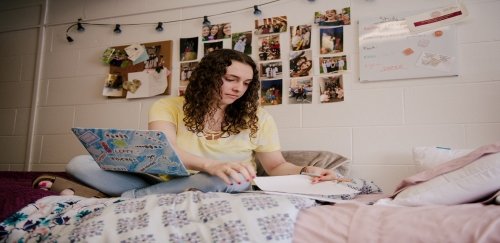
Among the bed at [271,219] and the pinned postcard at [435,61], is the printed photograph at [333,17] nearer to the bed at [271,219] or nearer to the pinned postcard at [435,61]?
the pinned postcard at [435,61]

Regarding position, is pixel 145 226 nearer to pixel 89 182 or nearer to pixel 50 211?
pixel 50 211

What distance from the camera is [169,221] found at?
2.03 ft

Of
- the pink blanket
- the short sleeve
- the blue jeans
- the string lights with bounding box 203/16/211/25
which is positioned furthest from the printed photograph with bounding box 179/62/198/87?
the pink blanket

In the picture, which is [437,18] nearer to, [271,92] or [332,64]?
[332,64]

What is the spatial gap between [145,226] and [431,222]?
0.52 metres

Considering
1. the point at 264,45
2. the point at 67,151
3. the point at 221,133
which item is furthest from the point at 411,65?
the point at 67,151

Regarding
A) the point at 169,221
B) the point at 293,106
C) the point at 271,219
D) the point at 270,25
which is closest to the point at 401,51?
the point at 293,106

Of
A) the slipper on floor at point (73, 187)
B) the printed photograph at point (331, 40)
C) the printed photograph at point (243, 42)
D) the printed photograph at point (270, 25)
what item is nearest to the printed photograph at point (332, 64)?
the printed photograph at point (331, 40)

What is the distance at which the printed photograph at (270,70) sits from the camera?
1790 millimetres

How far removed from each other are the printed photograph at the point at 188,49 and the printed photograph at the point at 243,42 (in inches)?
9.6

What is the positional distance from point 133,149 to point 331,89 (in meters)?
1.14

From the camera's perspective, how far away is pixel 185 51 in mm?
1966

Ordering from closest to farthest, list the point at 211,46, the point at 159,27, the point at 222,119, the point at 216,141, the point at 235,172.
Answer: the point at 235,172 < the point at 216,141 < the point at 222,119 < the point at 211,46 < the point at 159,27

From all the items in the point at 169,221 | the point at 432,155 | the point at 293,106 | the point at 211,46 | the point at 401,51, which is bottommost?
the point at 169,221
